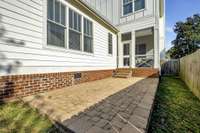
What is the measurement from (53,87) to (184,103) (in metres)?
4.23

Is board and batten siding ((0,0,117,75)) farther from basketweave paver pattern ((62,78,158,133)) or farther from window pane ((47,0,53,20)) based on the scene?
basketweave paver pattern ((62,78,158,133))

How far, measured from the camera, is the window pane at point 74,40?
5752mm

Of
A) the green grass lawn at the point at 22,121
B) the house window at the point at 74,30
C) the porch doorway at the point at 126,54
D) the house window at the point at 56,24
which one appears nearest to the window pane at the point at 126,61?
the porch doorway at the point at 126,54

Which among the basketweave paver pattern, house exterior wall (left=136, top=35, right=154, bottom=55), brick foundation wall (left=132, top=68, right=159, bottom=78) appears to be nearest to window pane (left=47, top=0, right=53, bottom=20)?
the basketweave paver pattern

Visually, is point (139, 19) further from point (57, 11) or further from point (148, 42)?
point (57, 11)

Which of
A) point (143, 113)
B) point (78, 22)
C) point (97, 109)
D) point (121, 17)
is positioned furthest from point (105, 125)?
point (121, 17)

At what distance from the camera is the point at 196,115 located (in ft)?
10.8

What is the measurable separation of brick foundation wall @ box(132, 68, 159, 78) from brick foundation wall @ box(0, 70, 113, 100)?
18.1 ft

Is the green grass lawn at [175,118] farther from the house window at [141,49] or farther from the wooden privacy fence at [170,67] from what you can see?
the wooden privacy fence at [170,67]

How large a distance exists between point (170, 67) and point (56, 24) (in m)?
13.8

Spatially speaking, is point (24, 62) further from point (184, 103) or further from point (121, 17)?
point (121, 17)

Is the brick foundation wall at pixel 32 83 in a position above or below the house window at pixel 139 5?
below

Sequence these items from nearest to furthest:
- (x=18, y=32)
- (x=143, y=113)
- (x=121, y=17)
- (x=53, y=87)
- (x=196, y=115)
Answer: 1. (x=143, y=113)
2. (x=196, y=115)
3. (x=18, y=32)
4. (x=53, y=87)
5. (x=121, y=17)

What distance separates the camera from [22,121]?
236cm
